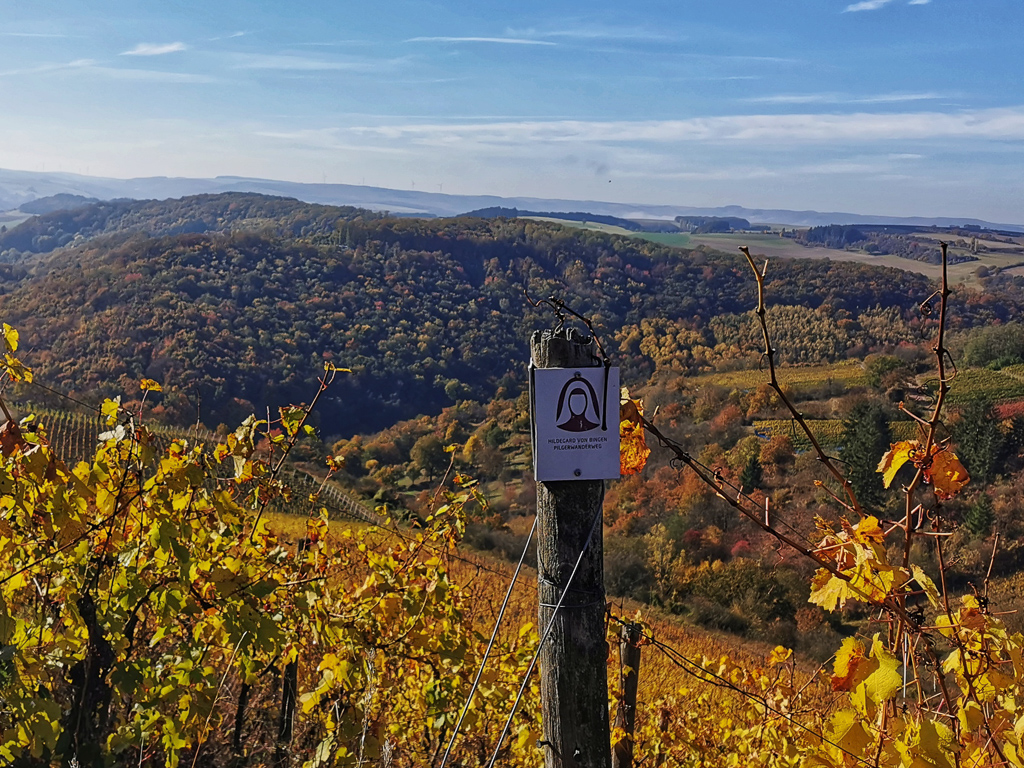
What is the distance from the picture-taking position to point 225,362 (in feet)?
156

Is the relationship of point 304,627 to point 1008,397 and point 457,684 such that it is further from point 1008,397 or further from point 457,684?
point 1008,397

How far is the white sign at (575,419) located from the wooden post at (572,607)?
1.1 inches

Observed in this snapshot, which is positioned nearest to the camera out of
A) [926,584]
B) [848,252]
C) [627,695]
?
[926,584]

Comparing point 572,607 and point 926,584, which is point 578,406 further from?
point 926,584

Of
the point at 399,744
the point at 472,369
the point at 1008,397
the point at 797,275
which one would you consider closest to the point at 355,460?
the point at 472,369

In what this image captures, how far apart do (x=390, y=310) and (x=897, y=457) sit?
61826 mm

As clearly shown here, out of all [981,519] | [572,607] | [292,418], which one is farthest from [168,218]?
[572,607]

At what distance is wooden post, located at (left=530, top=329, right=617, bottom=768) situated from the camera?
56.3 inches

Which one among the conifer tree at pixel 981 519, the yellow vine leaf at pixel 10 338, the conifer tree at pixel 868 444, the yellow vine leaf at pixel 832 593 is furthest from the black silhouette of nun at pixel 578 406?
the conifer tree at pixel 981 519

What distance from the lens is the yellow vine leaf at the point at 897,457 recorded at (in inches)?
55.2

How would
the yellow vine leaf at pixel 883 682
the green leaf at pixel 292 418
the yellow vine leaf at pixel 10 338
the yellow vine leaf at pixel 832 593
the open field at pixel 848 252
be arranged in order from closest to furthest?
the yellow vine leaf at pixel 883 682 < the yellow vine leaf at pixel 832 593 < the yellow vine leaf at pixel 10 338 < the green leaf at pixel 292 418 < the open field at pixel 848 252

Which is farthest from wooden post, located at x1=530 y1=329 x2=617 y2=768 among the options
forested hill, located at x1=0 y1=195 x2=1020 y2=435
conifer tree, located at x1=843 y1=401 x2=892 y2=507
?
forested hill, located at x1=0 y1=195 x2=1020 y2=435

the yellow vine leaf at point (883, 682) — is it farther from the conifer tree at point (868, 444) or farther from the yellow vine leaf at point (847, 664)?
the conifer tree at point (868, 444)

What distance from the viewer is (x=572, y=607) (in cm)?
144
